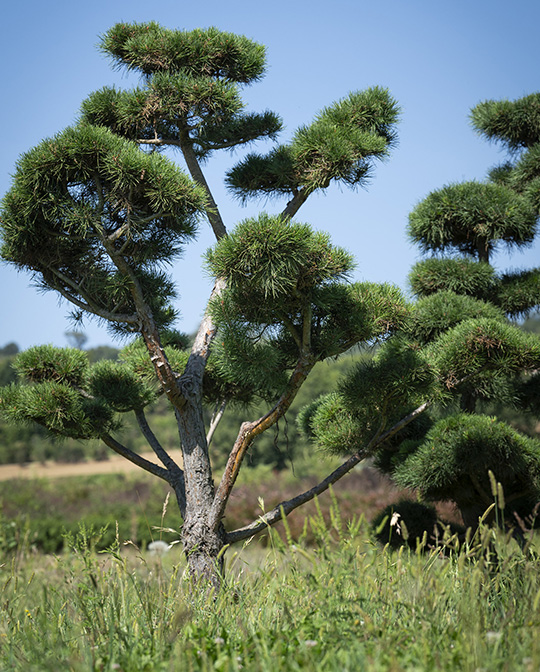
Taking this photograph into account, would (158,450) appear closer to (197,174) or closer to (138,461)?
(138,461)

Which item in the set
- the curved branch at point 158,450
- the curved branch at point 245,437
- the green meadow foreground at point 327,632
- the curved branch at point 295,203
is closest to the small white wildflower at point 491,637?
the green meadow foreground at point 327,632

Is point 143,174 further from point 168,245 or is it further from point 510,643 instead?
point 510,643

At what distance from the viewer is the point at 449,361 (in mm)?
3850

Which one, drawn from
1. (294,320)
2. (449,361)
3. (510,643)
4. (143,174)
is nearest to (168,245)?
(143,174)

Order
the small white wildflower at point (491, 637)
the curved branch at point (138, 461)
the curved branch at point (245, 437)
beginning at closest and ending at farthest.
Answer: the small white wildflower at point (491, 637), the curved branch at point (245, 437), the curved branch at point (138, 461)

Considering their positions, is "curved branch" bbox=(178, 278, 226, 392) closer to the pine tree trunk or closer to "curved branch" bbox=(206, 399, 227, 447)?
the pine tree trunk

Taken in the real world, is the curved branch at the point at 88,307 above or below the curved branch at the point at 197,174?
below

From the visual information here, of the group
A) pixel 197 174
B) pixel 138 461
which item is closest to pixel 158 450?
pixel 138 461

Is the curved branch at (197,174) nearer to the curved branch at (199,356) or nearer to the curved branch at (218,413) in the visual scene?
the curved branch at (199,356)

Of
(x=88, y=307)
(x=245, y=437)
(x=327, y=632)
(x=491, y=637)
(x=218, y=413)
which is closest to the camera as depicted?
(x=491, y=637)

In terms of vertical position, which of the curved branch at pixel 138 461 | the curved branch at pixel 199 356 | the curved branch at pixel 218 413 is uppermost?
the curved branch at pixel 199 356

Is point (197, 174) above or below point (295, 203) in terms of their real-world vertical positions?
above

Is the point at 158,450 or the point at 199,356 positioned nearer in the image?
the point at 199,356

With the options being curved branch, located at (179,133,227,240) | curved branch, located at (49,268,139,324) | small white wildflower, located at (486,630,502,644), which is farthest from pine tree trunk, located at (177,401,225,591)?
small white wildflower, located at (486,630,502,644)
